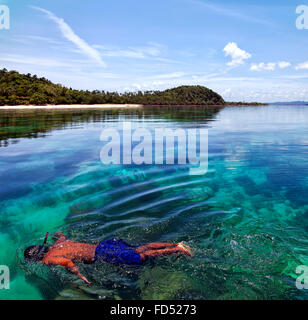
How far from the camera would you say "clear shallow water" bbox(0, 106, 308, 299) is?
4.89 m

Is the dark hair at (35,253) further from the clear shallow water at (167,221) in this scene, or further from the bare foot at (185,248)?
the bare foot at (185,248)

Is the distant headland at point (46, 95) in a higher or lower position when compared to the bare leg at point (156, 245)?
higher

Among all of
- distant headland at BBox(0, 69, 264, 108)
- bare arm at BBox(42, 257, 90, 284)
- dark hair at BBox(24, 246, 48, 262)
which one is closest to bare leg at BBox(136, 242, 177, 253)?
bare arm at BBox(42, 257, 90, 284)

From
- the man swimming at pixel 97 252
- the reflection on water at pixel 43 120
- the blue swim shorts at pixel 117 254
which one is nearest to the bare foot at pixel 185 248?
the man swimming at pixel 97 252

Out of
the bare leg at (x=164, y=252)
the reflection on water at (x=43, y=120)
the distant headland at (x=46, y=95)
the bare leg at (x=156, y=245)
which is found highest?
the distant headland at (x=46, y=95)

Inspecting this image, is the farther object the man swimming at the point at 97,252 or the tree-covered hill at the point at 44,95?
the tree-covered hill at the point at 44,95

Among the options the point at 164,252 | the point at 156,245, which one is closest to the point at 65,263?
the point at 156,245

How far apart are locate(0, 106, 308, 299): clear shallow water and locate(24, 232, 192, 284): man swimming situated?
0.17 metres

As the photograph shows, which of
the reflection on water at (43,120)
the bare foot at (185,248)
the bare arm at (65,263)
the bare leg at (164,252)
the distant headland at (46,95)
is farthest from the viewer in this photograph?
the distant headland at (46,95)

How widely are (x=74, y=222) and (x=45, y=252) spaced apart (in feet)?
5.61

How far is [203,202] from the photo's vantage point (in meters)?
8.62

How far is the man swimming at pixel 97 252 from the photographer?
5398mm

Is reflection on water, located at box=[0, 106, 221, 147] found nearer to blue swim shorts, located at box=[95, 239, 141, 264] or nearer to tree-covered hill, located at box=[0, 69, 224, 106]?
blue swim shorts, located at box=[95, 239, 141, 264]
